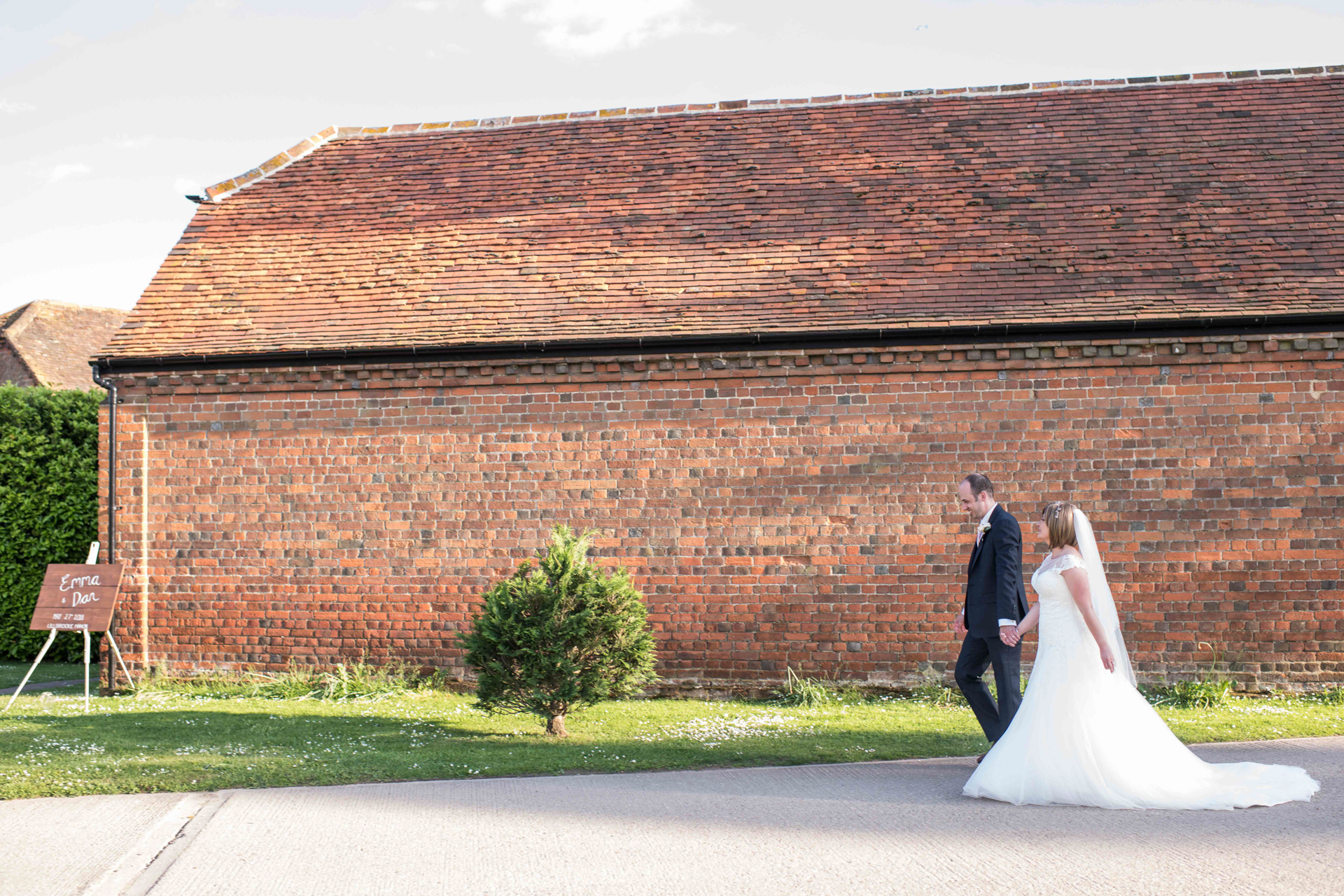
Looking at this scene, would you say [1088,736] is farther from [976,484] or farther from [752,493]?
[752,493]

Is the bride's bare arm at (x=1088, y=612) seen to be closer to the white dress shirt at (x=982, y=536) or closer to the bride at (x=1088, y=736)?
the bride at (x=1088, y=736)

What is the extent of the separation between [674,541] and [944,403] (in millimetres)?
3032

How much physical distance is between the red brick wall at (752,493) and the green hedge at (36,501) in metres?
2.89

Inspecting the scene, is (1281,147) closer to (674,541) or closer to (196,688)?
(674,541)

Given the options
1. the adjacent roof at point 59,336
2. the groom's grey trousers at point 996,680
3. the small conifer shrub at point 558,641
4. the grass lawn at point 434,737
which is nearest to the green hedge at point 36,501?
the grass lawn at point 434,737

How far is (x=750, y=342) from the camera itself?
9781 mm

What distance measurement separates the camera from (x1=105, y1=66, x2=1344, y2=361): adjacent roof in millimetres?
9883

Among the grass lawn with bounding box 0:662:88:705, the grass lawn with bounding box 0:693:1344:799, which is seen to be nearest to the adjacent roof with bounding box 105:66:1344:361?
the grass lawn with bounding box 0:693:1344:799

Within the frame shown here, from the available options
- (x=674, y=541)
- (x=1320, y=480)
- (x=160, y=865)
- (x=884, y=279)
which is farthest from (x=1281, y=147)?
(x=160, y=865)

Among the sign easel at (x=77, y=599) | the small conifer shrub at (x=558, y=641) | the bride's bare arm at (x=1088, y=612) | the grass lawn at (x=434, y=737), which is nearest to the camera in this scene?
the bride's bare arm at (x=1088, y=612)

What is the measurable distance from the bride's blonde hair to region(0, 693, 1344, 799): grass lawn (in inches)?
74.1

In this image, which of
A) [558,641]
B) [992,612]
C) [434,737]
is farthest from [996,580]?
[434,737]

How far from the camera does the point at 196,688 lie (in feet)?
33.7

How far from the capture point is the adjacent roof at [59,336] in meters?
26.9
